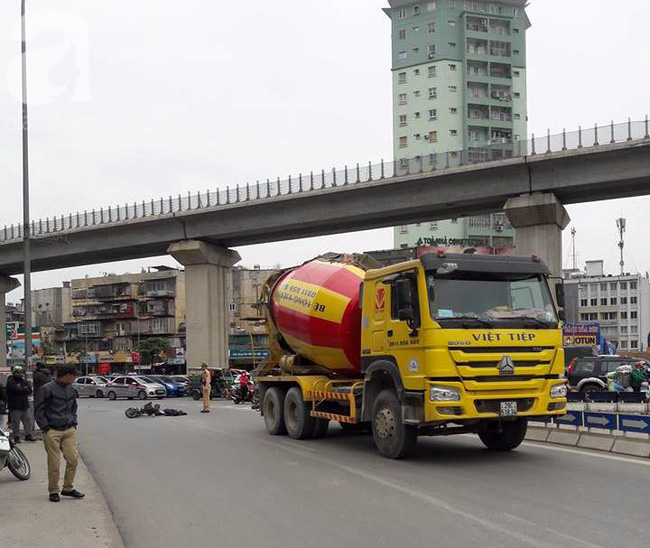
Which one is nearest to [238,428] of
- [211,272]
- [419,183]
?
[419,183]

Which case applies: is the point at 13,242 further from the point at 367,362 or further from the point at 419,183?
the point at 367,362

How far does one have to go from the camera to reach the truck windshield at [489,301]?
35.1 feet

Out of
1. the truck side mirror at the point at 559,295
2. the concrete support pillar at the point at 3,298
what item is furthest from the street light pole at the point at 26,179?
the concrete support pillar at the point at 3,298

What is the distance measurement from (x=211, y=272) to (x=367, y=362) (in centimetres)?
3750

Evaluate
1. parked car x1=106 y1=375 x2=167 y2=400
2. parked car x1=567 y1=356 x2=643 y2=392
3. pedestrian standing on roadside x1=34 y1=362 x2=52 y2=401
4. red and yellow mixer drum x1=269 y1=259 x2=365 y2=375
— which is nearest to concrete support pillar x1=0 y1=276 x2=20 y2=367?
parked car x1=106 y1=375 x2=167 y2=400

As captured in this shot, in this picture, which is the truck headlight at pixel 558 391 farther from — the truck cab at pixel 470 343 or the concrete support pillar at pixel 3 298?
the concrete support pillar at pixel 3 298

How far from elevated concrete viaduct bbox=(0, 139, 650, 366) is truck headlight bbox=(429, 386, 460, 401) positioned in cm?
1947

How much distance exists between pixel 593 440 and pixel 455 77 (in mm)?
84443

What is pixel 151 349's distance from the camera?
85.9m

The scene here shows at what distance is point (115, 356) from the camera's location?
93875 mm

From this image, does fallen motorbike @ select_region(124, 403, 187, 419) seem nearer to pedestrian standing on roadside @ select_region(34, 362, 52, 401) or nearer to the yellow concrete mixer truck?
pedestrian standing on roadside @ select_region(34, 362, 52, 401)

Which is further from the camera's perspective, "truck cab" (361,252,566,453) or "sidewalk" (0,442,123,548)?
"truck cab" (361,252,566,453)

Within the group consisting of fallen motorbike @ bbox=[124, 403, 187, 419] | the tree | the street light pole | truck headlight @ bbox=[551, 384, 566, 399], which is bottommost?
the tree

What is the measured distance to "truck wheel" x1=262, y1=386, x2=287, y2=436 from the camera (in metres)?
16.1
